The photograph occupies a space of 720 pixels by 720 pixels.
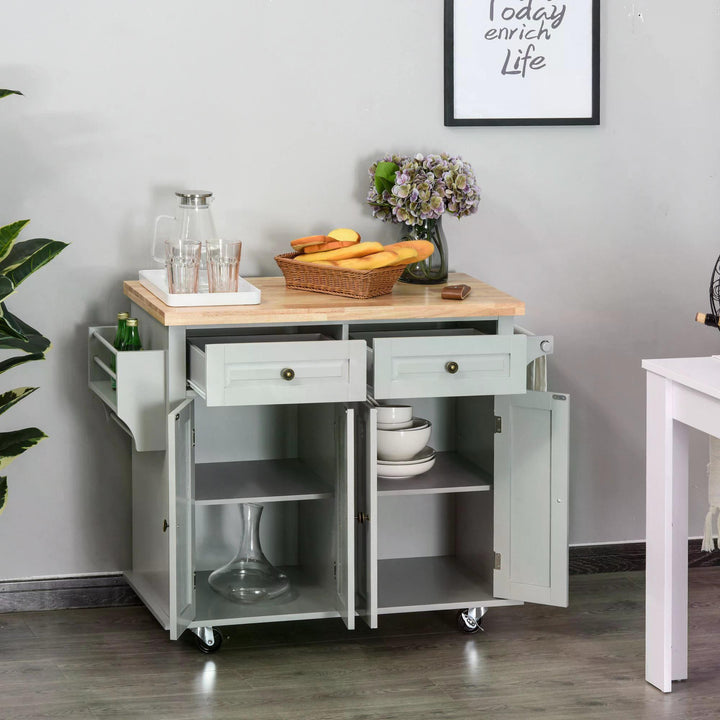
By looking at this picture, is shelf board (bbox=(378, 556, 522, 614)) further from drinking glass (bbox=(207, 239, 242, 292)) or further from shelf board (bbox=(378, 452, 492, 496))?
drinking glass (bbox=(207, 239, 242, 292))

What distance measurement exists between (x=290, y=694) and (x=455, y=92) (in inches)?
63.1

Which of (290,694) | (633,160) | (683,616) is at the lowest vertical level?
(290,694)

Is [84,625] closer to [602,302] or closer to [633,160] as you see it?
[602,302]

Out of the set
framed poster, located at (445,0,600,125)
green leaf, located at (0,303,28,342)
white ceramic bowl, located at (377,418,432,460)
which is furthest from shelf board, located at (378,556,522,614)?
framed poster, located at (445,0,600,125)

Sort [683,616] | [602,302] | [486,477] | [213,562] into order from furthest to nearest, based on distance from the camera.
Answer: [602,302] → [213,562] → [486,477] → [683,616]

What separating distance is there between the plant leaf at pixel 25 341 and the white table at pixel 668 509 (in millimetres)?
1349

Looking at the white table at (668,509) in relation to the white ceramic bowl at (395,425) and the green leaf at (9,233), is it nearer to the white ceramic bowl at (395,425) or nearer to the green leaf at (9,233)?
the white ceramic bowl at (395,425)

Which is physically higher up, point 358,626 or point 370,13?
point 370,13

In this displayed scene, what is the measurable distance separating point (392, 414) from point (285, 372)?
385 mm

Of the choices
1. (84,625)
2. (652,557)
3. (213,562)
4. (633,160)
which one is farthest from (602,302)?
(84,625)

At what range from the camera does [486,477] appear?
2945 millimetres

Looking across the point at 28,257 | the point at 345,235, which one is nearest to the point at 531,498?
the point at 345,235

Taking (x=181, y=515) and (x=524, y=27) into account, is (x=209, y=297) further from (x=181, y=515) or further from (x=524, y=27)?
(x=524, y=27)

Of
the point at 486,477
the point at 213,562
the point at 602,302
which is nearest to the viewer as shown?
the point at 486,477
